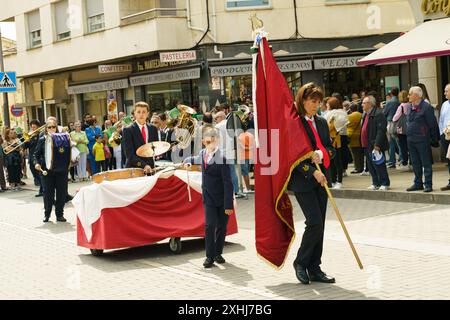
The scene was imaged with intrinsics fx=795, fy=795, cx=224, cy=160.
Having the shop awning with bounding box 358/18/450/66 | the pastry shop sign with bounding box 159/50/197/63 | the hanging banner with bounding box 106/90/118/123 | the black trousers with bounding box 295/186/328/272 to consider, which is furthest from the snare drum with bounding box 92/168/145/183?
the hanging banner with bounding box 106/90/118/123

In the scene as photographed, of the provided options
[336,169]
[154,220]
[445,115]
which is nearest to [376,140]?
[445,115]

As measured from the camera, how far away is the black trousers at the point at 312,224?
7.82 meters

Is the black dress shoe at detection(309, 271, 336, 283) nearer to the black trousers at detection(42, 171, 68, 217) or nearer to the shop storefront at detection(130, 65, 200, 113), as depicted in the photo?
the black trousers at detection(42, 171, 68, 217)

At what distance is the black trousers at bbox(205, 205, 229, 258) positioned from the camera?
9.34m

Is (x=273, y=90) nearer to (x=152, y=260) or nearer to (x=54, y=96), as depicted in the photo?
(x=152, y=260)

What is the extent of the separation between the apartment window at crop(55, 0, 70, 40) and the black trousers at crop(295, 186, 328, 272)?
26948mm

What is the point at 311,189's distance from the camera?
784cm

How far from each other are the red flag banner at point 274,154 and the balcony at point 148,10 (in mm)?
19701

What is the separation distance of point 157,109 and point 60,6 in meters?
7.43

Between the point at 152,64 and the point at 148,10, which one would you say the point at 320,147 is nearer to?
the point at 148,10

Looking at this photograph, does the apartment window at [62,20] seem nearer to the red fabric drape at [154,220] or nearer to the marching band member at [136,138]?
the marching band member at [136,138]

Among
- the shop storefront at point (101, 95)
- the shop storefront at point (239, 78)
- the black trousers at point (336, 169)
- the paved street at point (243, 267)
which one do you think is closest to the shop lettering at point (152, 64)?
the shop storefront at point (101, 95)

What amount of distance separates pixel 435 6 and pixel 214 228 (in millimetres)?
12416
